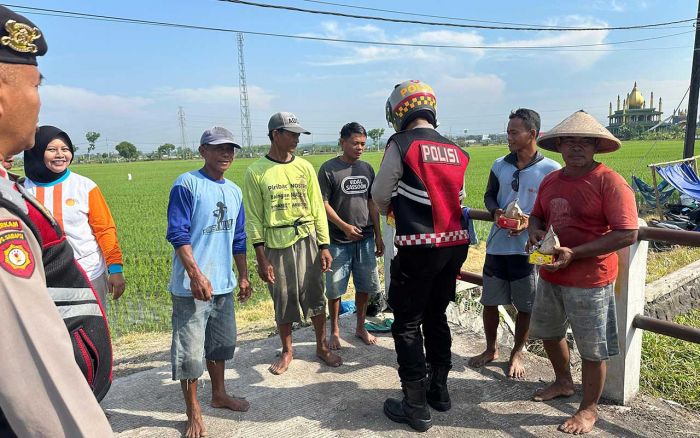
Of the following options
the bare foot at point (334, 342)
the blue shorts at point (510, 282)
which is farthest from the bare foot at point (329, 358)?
the blue shorts at point (510, 282)

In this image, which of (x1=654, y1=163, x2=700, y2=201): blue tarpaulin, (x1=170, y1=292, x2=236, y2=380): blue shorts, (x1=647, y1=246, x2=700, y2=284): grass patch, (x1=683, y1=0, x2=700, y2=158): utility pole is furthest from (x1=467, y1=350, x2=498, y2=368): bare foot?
(x1=683, y1=0, x2=700, y2=158): utility pole

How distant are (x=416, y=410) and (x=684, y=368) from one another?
252cm

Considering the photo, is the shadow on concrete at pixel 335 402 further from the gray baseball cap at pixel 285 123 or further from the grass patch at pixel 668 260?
the grass patch at pixel 668 260

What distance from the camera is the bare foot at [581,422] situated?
105 inches

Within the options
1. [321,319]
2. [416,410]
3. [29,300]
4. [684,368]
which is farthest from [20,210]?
[684,368]

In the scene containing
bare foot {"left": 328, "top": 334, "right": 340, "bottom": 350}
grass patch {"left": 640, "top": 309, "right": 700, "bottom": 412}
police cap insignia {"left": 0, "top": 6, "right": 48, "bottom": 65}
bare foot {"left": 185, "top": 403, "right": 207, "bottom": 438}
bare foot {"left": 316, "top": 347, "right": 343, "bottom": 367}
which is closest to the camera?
police cap insignia {"left": 0, "top": 6, "right": 48, "bottom": 65}

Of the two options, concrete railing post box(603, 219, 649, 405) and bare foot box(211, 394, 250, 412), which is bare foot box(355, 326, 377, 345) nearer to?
bare foot box(211, 394, 250, 412)

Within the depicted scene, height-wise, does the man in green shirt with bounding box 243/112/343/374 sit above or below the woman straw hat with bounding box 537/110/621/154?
Answer: below

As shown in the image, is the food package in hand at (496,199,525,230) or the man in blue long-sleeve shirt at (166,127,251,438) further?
the food package in hand at (496,199,525,230)

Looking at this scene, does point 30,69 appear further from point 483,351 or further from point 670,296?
point 670,296

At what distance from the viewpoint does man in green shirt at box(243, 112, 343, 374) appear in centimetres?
355

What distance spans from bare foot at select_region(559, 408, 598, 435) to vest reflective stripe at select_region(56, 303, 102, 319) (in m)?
2.62

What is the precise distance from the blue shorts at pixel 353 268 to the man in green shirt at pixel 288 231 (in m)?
0.33

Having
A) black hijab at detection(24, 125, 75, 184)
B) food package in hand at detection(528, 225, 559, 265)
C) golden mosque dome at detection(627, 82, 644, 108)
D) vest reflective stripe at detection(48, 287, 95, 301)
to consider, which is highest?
golden mosque dome at detection(627, 82, 644, 108)
